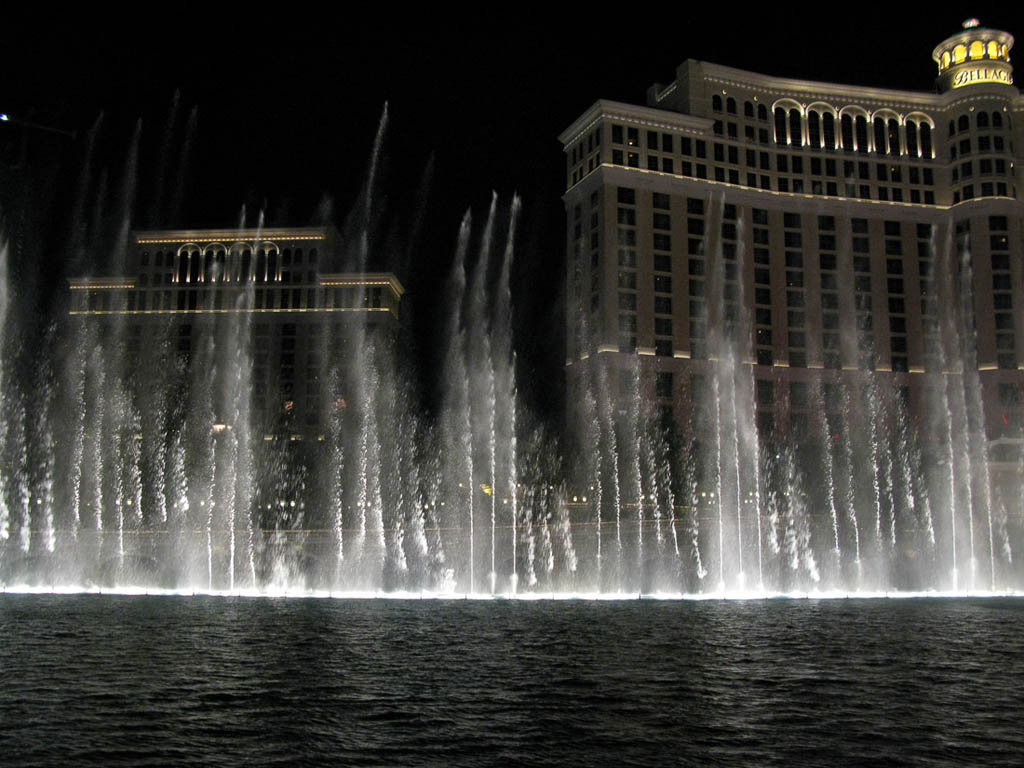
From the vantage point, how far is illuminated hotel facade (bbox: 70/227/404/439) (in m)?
115

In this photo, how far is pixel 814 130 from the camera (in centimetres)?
9581

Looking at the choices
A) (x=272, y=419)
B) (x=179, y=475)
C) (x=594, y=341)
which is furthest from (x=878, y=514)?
(x=272, y=419)

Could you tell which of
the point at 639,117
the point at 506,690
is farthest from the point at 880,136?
the point at 506,690

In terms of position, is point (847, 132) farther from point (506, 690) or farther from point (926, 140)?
point (506, 690)

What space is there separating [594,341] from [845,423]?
22476 mm

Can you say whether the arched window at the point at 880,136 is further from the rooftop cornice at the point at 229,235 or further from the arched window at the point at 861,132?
the rooftop cornice at the point at 229,235

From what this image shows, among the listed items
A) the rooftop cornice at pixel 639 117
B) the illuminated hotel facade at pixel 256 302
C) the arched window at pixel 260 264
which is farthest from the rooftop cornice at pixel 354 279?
the rooftop cornice at pixel 639 117

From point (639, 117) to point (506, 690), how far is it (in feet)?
254

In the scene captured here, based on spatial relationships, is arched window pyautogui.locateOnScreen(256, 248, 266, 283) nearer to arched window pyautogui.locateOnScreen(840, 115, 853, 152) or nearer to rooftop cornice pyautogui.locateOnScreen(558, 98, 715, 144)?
rooftop cornice pyautogui.locateOnScreen(558, 98, 715, 144)

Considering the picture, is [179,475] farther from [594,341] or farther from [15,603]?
[594,341]

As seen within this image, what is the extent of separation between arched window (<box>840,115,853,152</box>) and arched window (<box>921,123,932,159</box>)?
6710mm

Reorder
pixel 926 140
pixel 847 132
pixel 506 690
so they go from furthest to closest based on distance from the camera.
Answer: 1. pixel 926 140
2. pixel 847 132
3. pixel 506 690

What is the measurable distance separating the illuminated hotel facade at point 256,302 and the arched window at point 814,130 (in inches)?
1898

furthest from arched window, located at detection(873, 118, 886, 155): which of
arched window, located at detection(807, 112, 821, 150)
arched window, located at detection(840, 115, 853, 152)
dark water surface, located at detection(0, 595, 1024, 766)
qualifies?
dark water surface, located at detection(0, 595, 1024, 766)
